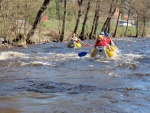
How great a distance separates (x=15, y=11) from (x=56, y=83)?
17.6 meters

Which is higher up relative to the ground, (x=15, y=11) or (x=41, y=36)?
(x=15, y=11)

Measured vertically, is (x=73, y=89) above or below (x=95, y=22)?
below

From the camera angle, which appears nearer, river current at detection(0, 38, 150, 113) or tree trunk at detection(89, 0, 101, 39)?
river current at detection(0, 38, 150, 113)

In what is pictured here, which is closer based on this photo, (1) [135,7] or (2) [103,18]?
(2) [103,18]

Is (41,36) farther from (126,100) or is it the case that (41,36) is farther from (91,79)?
(126,100)

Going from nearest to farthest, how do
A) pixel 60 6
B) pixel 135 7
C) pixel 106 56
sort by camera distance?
pixel 106 56
pixel 60 6
pixel 135 7

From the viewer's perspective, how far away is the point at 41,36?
36.1 meters

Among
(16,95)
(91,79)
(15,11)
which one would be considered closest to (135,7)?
(15,11)

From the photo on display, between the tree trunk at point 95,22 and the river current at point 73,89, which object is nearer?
the river current at point 73,89

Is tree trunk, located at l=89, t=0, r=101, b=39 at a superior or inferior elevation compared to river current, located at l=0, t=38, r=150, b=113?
superior

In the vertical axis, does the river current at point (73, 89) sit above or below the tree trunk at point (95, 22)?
below

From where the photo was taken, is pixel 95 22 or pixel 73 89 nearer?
pixel 73 89

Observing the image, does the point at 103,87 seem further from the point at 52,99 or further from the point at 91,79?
the point at 52,99

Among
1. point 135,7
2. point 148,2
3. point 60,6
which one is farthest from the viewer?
point 148,2
